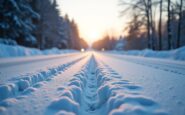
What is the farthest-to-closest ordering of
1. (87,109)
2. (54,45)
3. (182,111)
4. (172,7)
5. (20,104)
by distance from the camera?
(54,45)
(172,7)
(87,109)
(20,104)
(182,111)

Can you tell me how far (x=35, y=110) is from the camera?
1.93m

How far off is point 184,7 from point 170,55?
12831 mm

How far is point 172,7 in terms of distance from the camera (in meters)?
22.0

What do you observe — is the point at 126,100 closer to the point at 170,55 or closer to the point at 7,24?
the point at 170,55

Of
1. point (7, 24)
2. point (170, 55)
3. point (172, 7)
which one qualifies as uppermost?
point (172, 7)

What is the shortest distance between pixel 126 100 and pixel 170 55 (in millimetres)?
13042

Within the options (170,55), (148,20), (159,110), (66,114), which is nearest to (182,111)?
(159,110)

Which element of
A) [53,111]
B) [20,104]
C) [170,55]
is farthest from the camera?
A: [170,55]

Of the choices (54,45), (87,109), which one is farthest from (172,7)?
(54,45)

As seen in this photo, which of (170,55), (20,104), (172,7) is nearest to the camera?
(20,104)

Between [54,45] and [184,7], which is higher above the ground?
[184,7]

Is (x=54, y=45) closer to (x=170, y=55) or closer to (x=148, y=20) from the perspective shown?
(x=148, y=20)

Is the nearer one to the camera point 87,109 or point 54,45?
point 87,109

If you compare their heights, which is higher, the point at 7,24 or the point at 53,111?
the point at 7,24
